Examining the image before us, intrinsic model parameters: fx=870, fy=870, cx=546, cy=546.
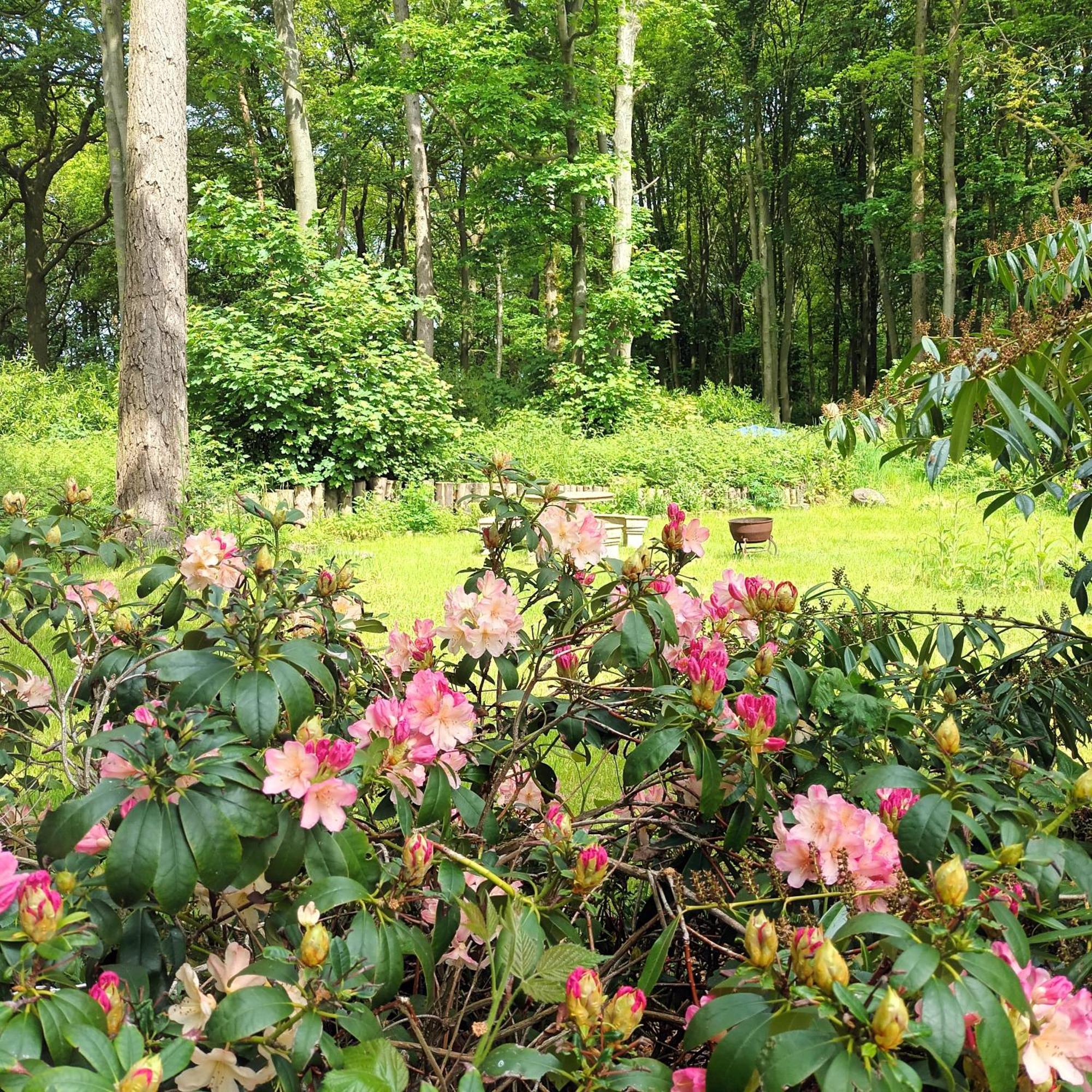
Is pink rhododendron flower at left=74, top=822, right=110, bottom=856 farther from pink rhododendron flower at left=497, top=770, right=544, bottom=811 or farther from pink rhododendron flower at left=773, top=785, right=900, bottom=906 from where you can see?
pink rhododendron flower at left=773, top=785, right=900, bottom=906

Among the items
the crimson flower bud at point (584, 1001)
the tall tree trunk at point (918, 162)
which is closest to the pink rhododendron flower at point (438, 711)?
the crimson flower bud at point (584, 1001)

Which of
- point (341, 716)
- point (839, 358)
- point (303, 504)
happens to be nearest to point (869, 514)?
point (303, 504)

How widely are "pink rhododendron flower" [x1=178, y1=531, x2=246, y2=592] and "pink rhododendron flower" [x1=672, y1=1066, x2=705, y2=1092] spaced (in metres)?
0.81

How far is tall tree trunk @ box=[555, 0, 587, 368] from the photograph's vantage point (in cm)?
1502

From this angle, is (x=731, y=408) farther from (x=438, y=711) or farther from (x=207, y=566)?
(x=438, y=711)

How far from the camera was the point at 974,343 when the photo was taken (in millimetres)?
1561

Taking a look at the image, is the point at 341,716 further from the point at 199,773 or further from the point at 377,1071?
the point at 377,1071

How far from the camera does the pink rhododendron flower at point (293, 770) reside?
2.43ft

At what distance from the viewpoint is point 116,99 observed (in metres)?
10.6

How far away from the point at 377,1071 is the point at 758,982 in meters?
0.28

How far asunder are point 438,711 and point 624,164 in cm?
1575

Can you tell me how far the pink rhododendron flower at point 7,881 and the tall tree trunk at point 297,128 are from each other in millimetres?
12990

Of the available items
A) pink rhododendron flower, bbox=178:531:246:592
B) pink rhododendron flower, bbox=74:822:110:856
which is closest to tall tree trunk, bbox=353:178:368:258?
pink rhododendron flower, bbox=178:531:246:592

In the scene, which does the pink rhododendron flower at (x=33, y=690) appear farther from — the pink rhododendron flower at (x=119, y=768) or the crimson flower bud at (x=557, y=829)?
the crimson flower bud at (x=557, y=829)
